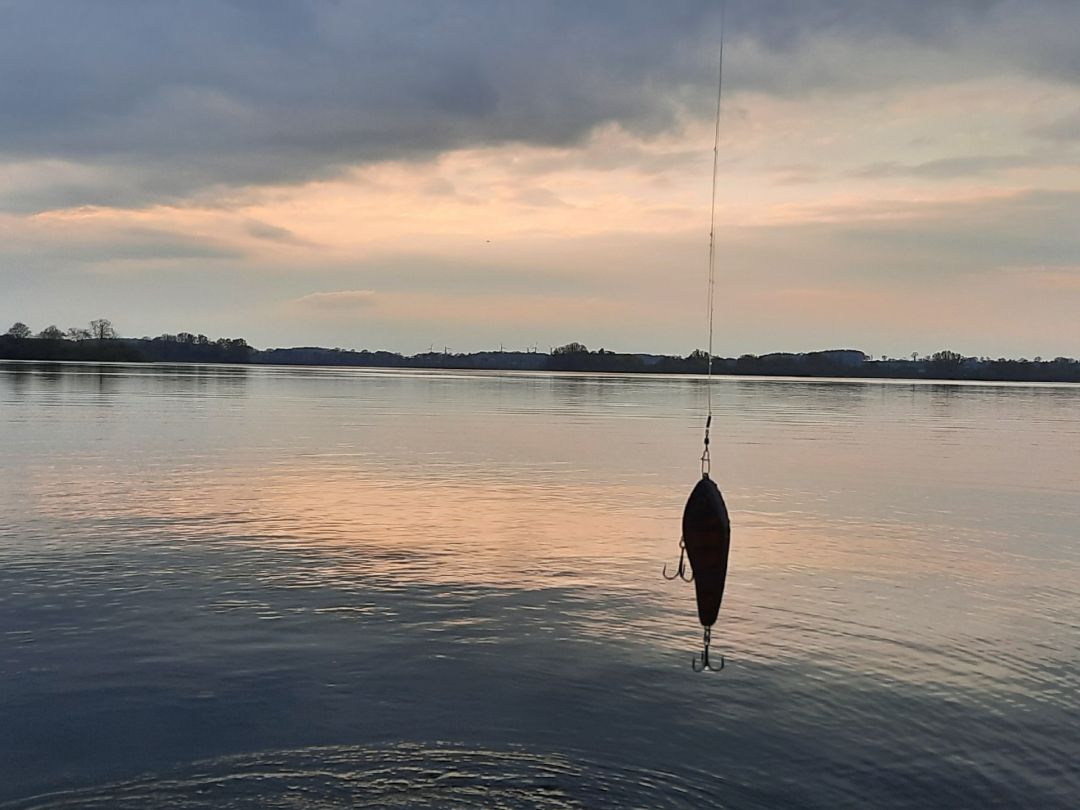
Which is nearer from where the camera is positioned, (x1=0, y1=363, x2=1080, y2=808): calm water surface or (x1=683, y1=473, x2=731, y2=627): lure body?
(x1=683, y1=473, x2=731, y2=627): lure body

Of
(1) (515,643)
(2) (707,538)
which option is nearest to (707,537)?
(2) (707,538)

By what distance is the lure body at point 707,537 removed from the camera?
8180mm

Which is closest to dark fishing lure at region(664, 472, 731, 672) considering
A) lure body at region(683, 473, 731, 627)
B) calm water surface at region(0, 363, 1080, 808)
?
lure body at region(683, 473, 731, 627)

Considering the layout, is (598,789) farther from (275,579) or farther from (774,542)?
(774,542)

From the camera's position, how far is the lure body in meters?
8.18

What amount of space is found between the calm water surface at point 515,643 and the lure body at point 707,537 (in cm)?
185

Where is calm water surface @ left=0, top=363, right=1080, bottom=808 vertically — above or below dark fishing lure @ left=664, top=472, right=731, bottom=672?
below

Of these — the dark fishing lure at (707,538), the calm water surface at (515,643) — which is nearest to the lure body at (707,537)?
the dark fishing lure at (707,538)

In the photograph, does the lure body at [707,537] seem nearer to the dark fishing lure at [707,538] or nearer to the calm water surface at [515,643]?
the dark fishing lure at [707,538]

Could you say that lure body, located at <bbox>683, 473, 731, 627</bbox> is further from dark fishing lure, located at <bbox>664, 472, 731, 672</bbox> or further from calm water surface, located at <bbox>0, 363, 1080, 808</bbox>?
calm water surface, located at <bbox>0, 363, 1080, 808</bbox>

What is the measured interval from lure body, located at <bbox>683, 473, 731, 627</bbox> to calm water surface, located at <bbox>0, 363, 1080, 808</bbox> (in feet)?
6.08

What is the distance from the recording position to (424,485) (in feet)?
83.2

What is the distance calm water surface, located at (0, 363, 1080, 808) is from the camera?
349 inches

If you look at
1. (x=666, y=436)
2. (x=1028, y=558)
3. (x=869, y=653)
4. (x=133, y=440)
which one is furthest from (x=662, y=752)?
(x=666, y=436)
